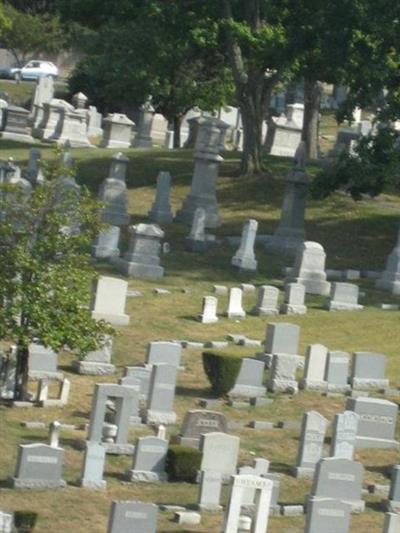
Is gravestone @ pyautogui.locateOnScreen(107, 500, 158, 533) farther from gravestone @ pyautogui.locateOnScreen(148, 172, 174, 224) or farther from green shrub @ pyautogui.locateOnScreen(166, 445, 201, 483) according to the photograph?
gravestone @ pyautogui.locateOnScreen(148, 172, 174, 224)

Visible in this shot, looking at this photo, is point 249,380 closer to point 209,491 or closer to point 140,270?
point 209,491

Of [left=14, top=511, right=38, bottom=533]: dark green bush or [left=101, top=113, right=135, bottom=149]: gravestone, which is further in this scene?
[left=101, top=113, right=135, bottom=149]: gravestone

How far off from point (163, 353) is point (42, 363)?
195 centimetres

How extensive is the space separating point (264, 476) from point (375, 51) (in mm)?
19847

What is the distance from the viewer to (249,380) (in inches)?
1117

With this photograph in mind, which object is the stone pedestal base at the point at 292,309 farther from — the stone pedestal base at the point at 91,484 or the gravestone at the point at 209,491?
the gravestone at the point at 209,491

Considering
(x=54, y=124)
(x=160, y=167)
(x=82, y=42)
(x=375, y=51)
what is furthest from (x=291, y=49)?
(x=82, y=42)

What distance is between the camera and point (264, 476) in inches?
888

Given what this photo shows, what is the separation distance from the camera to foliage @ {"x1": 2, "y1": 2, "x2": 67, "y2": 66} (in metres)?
84.2

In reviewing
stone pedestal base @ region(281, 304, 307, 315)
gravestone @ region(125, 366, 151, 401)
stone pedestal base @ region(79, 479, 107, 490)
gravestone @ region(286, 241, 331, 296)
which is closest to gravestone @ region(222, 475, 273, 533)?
stone pedestal base @ region(79, 479, 107, 490)

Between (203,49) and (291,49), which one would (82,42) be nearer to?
(203,49)

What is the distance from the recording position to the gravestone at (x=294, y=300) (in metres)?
34.8

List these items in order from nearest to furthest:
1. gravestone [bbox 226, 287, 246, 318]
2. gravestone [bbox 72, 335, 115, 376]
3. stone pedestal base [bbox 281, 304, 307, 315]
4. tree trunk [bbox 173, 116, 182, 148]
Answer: gravestone [bbox 72, 335, 115, 376] < gravestone [bbox 226, 287, 246, 318] < stone pedestal base [bbox 281, 304, 307, 315] < tree trunk [bbox 173, 116, 182, 148]

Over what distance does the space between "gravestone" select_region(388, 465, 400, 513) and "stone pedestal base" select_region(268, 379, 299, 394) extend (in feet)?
18.1
